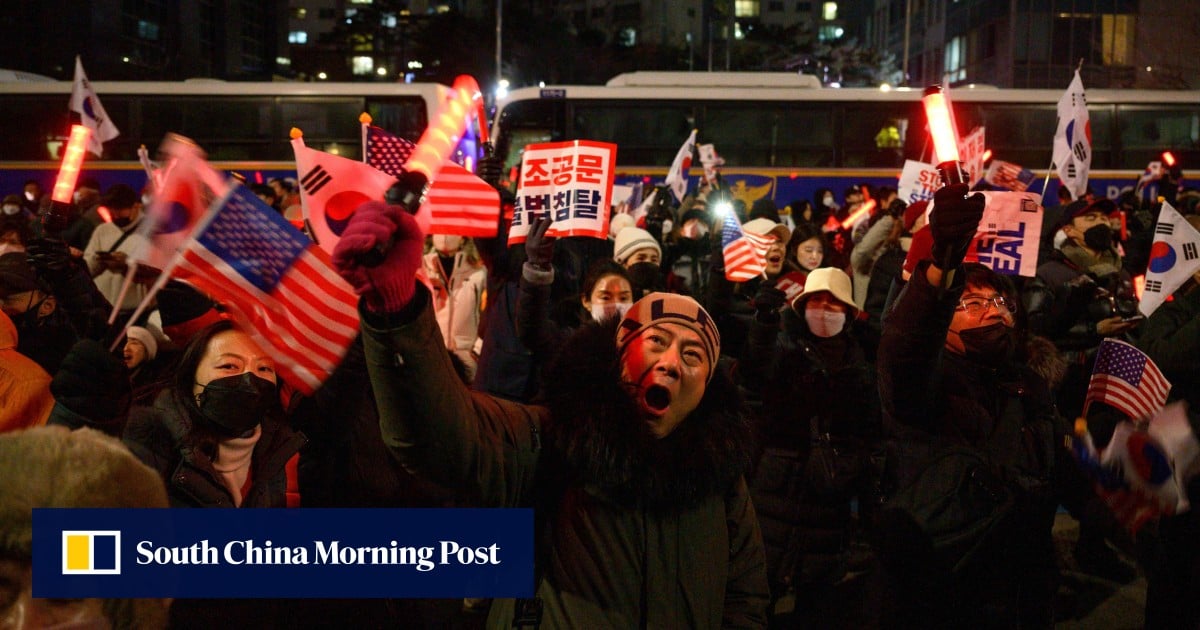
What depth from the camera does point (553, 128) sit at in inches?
636

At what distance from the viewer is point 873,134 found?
1628 cm

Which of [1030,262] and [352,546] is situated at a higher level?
[1030,262]

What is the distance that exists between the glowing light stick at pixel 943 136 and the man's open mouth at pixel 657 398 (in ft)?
3.28

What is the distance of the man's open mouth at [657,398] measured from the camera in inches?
90.1

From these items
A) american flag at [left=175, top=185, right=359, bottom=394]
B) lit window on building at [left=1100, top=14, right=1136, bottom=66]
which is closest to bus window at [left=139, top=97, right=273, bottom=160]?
american flag at [left=175, top=185, right=359, bottom=394]

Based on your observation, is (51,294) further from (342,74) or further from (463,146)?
(342,74)

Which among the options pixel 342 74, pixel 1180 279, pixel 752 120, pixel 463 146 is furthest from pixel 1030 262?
pixel 342 74

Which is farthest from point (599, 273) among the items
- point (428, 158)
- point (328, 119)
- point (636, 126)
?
point (328, 119)

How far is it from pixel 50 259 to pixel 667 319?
8.50 feet

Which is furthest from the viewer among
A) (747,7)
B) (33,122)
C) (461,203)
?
(747,7)

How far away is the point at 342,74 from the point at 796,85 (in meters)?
34.1

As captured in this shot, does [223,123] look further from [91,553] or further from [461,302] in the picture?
[91,553]

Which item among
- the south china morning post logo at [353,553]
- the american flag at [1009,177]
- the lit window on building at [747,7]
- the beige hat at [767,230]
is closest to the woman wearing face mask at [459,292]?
the beige hat at [767,230]

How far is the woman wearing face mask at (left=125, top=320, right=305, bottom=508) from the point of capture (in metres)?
2.69
